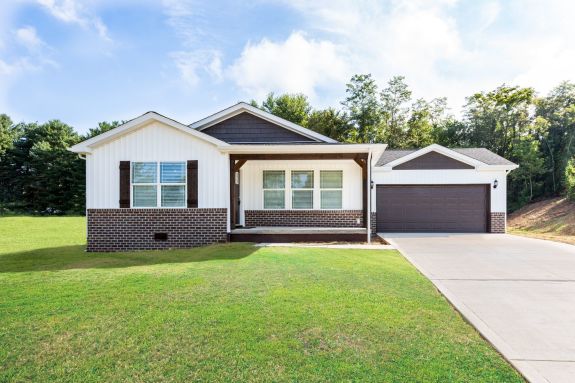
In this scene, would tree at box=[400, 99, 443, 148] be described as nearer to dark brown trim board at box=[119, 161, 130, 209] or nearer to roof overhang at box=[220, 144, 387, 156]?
roof overhang at box=[220, 144, 387, 156]

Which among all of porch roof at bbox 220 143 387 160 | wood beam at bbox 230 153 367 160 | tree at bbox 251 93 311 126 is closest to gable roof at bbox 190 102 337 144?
wood beam at bbox 230 153 367 160

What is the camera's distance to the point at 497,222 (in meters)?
14.7

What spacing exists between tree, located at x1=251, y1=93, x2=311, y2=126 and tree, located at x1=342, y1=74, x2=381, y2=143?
16.0 feet

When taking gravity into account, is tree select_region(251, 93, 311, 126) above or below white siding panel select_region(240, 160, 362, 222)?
above

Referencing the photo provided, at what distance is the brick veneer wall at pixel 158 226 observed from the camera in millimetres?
10461

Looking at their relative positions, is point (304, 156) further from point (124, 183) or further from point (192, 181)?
point (124, 183)

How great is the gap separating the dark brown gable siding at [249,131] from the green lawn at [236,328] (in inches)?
297

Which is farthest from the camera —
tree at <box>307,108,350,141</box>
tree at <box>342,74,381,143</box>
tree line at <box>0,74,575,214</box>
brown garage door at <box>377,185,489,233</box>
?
tree at <box>307,108,350,141</box>

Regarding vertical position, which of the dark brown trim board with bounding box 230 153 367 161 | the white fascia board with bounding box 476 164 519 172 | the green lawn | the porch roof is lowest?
the green lawn

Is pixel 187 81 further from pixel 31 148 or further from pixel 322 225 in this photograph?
pixel 31 148

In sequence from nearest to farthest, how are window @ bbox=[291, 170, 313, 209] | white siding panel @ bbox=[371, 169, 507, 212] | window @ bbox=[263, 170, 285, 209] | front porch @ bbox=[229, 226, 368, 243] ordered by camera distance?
1. front porch @ bbox=[229, 226, 368, 243]
2. window @ bbox=[291, 170, 313, 209]
3. window @ bbox=[263, 170, 285, 209]
4. white siding panel @ bbox=[371, 169, 507, 212]

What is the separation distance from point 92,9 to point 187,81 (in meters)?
6.46

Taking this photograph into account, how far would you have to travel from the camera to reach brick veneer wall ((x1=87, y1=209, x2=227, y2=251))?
10.5 meters

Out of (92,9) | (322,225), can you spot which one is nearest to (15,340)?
(322,225)
